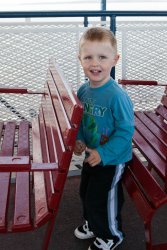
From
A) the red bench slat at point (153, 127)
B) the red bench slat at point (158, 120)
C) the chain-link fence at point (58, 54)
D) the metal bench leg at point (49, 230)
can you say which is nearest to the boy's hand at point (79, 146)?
the metal bench leg at point (49, 230)

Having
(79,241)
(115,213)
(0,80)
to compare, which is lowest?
(79,241)

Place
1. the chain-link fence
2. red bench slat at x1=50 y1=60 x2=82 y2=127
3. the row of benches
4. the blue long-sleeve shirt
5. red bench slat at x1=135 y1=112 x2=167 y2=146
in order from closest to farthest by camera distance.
→ red bench slat at x1=50 y1=60 x2=82 y2=127 → the row of benches → the blue long-sleeve shirt → red bench slat at x1=135 y1=112 x2=167 y2=146 → the chain-link fence

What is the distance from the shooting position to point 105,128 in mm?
2055

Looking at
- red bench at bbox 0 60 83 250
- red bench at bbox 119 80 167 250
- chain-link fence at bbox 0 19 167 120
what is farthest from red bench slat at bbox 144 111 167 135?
red bench at bbox 0 60 83 250

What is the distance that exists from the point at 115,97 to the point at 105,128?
0.57ft

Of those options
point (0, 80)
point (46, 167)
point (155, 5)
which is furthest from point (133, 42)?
point (155, 5)

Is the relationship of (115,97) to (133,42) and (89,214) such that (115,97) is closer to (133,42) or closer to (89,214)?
(89,214)

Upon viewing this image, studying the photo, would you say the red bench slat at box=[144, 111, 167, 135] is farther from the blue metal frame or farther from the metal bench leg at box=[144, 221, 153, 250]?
the metal bench leg at box=[144, 221, 153, 250]

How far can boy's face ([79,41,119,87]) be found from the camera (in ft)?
6.61

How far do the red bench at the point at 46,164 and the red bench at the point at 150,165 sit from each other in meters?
0.47

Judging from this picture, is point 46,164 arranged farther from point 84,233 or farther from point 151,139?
point 151,139

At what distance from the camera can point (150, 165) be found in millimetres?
2400

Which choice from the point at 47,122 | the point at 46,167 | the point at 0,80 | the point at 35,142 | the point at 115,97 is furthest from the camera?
the point at 0,80

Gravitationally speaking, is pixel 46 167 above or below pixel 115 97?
below
